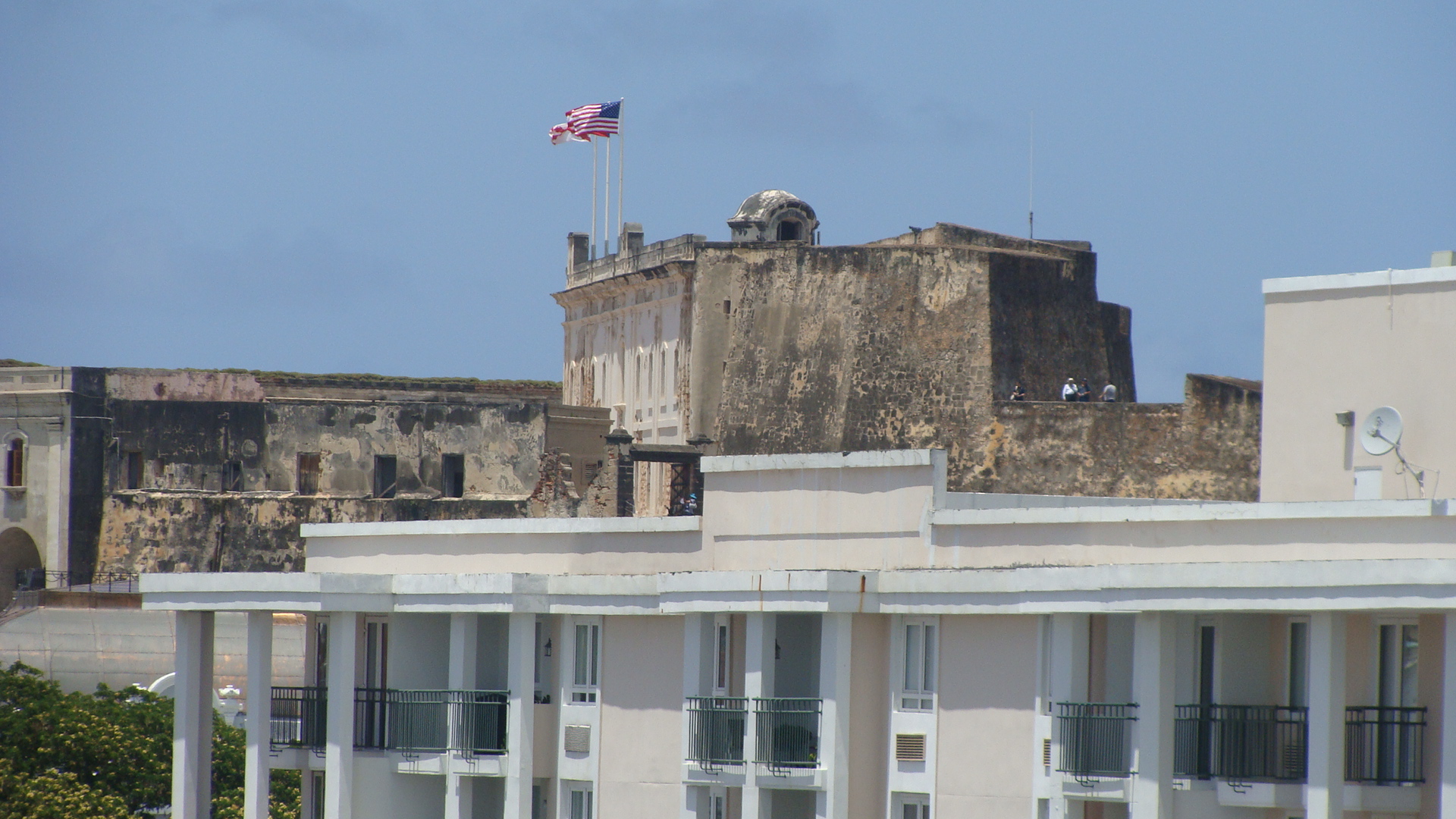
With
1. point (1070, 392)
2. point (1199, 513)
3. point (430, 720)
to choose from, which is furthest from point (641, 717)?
point (1070, 392)

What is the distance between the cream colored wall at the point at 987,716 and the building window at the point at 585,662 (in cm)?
424

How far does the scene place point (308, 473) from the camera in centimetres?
5150

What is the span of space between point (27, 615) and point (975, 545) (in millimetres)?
31147

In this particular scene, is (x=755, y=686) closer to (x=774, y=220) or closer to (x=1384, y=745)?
(x=1384, y=745)

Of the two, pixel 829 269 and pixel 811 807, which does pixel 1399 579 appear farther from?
pixel 829 269

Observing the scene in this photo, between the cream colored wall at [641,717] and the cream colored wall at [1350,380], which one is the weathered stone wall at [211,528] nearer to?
the cream colored wall at [641,717]

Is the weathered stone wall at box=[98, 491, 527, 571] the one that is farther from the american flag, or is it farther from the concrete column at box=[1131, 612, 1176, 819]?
the concrete column at box=[1131, 612, 1176, 819]

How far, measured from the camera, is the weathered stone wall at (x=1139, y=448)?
107 ft

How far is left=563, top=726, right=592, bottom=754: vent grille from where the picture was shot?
23031mm

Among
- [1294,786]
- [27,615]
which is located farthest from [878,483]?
[27,615]

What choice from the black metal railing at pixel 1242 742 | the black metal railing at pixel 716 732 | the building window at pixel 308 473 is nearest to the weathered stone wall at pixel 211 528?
the building window at pixel 308 473

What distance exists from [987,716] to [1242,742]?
8.11ft

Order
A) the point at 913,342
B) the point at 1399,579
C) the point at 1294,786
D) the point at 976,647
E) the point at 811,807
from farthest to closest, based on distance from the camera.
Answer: the point at 913,342 → the point at 811,807 → the point at 976,647 → the point at 1294,786 → the point at 1399,579

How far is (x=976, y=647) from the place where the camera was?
20078 millimetres
